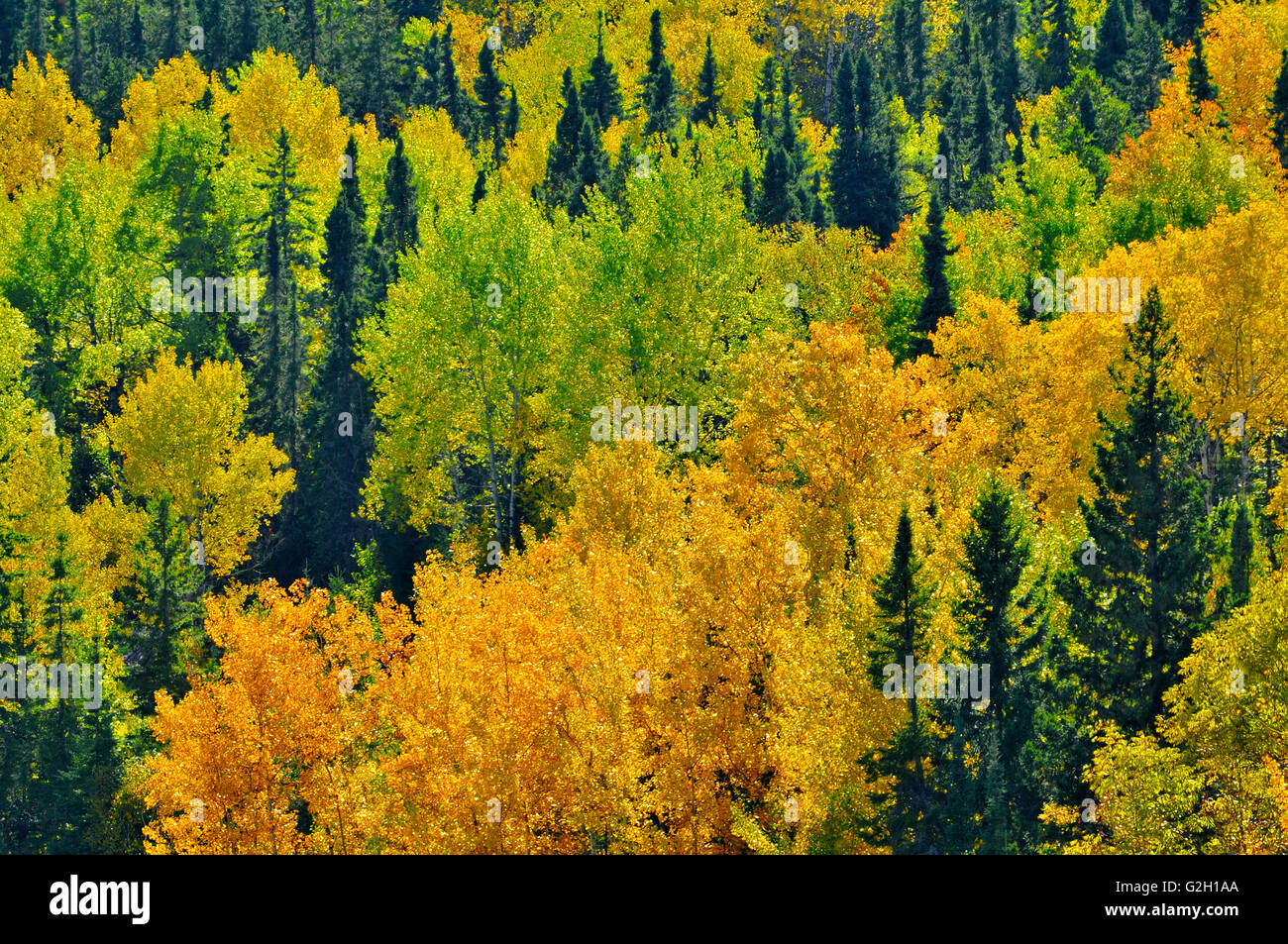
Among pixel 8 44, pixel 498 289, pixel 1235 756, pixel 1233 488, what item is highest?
pixel 8 44

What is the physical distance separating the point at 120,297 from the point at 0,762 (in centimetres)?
2598

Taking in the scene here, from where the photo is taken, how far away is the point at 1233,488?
46.4 metres

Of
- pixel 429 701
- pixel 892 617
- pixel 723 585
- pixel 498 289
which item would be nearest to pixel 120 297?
pixel 498 289

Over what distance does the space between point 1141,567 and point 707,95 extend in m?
63.8

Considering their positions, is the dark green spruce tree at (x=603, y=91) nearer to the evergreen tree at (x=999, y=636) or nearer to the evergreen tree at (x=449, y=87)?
the evergreen tree at (x=449, y=87)

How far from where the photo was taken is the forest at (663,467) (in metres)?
38.7

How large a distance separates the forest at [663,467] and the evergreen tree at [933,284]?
168mm

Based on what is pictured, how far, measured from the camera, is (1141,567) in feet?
130

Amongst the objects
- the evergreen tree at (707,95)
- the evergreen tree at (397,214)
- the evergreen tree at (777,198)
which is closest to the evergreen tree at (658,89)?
the evergreen tree at (707,95)

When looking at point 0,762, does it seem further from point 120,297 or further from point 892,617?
point 892,617

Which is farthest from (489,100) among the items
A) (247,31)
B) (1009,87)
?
(1009,87)

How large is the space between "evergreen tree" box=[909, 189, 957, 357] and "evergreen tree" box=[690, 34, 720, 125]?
35766mm

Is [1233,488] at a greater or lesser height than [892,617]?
greater

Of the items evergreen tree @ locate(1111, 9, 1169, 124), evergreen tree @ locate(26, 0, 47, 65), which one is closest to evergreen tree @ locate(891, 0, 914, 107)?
evergreen tree @ locate(1111, 9, 1169, 124)
